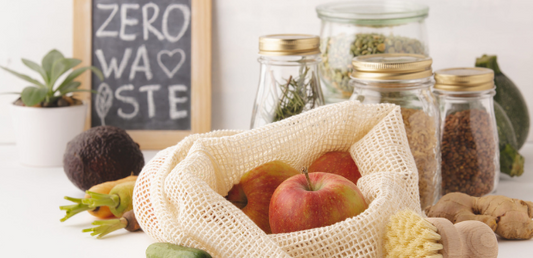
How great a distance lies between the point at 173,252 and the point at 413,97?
39 cm

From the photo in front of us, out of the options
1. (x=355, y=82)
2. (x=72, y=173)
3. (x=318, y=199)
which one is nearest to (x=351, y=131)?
(x=355, y=82)

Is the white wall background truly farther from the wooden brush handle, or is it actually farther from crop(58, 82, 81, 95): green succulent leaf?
the wooden brush handle

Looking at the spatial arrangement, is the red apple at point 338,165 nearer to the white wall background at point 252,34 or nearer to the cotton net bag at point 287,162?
the cotton net bag at point 287,162

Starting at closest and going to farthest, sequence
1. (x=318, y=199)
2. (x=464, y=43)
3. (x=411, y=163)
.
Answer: (x=318, y=199)
(x=411, y=163)
(x=464, y=43)

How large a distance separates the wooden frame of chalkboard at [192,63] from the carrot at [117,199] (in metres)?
0.46

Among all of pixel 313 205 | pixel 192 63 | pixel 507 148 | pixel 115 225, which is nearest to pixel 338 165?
pixel 313 205

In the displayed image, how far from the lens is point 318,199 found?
1.62 feet

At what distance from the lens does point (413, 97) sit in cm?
69

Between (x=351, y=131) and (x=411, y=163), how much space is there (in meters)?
0.09

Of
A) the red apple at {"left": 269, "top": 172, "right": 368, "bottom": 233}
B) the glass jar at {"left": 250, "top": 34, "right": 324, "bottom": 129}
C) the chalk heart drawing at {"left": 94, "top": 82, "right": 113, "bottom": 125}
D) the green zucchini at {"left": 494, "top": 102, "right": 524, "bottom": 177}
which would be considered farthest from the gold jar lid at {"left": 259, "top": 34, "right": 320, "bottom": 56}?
the chalk heart drawing at {"left": 94, "top": 82, "right": 113, "bottom": 125}

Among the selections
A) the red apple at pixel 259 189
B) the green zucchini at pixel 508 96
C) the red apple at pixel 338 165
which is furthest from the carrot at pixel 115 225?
the green zucchini at pixel 508 96

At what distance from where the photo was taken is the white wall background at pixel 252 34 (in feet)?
3.75

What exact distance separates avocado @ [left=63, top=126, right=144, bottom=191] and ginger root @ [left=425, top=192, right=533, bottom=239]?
0.48 metres

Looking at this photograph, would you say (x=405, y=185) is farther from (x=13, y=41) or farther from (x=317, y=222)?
(x=13, y=41)
